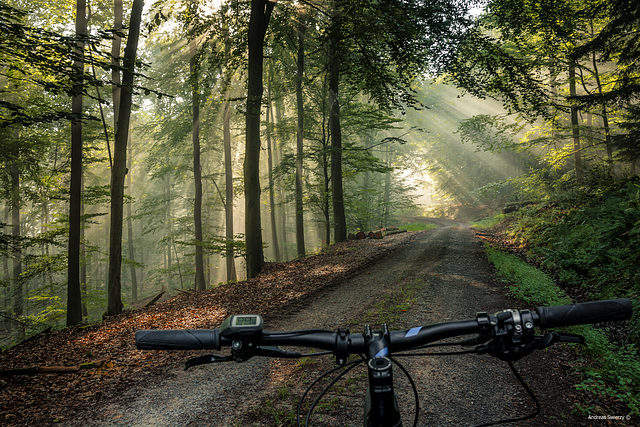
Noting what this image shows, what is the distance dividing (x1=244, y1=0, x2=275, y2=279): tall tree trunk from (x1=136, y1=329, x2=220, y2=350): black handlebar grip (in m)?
10.9

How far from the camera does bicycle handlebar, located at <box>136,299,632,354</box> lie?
145cm

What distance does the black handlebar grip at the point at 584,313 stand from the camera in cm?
144

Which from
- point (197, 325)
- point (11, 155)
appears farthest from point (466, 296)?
point (11, 155)

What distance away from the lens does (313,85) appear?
18.5 meters

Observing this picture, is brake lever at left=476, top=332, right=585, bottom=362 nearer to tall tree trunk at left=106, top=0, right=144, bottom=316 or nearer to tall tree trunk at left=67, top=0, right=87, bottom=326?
tall tree trunk at left=106, top=0, right=144, bottom=316

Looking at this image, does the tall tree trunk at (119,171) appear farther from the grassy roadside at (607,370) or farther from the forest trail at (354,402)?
the grassy roadside at (607,370)

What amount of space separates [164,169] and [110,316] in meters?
13.8

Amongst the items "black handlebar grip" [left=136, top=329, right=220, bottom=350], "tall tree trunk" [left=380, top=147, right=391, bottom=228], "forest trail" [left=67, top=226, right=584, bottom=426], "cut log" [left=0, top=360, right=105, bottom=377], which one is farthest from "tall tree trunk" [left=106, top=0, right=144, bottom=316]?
"tall tree trunk" [left=380, top=147, right=391, bottom=228]

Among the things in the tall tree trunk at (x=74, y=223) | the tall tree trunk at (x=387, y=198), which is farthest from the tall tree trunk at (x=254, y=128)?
the tall tree trunk at (x=387, y=198)

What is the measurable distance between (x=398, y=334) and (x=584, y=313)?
82 centimetres

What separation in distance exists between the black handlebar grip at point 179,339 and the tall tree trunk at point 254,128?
10.9 m

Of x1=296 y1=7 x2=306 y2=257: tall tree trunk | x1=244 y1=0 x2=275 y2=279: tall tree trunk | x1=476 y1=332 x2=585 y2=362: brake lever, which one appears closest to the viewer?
x1=476 y1=332 x2=585 y2=362: brake lever

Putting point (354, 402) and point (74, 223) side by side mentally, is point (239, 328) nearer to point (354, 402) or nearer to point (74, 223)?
point (354, 402)

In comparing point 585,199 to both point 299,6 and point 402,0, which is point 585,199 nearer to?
point 402,0
